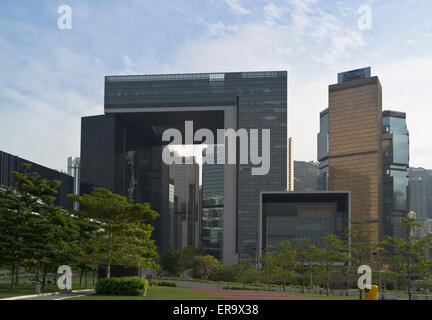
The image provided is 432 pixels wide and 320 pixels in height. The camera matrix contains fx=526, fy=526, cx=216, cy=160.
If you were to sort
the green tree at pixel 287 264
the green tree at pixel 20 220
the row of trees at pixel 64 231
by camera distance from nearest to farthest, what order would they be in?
the green tree at pixel 20 220, the row of trees at pixel 64 231, the green tree at pixel 287 264

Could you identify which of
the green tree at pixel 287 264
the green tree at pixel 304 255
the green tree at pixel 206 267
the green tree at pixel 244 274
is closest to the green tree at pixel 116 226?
the green tree at pixel 287 264

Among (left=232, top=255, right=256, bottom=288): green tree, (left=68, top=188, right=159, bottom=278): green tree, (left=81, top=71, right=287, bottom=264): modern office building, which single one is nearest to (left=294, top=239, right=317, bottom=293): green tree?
(left=232, top=255, right=256, bottom=288): green tree

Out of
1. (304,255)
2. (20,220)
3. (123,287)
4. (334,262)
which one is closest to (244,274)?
(304,255)

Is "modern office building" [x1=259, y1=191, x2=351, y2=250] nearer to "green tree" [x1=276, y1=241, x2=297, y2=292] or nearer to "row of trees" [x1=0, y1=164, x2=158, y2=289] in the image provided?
"green tree" [x1=276, y1=241, x2=297, y2=292]

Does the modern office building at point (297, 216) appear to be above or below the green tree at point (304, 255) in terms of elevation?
above

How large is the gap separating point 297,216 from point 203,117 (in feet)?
152

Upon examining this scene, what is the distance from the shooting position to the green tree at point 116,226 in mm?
41781

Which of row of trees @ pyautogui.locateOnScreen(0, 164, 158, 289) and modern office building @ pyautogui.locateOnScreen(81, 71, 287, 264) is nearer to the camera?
row of trees @ pyautogui.locateOnScreen(0, 164, 158, 289)

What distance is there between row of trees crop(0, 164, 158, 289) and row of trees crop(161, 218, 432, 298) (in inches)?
876

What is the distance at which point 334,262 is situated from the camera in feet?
242

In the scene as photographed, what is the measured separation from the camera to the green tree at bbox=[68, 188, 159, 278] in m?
41.8

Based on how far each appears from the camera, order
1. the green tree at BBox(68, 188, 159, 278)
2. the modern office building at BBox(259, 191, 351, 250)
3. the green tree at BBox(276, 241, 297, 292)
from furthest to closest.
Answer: the modern office building at BBox(259, 191, 351, 250)
the green tree at BBox(276, 241, 297, 292)
the green tree at BBox(68, 188, 159, 278)

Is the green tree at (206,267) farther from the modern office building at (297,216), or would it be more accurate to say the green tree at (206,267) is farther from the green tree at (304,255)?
the green tree at (304,255)
